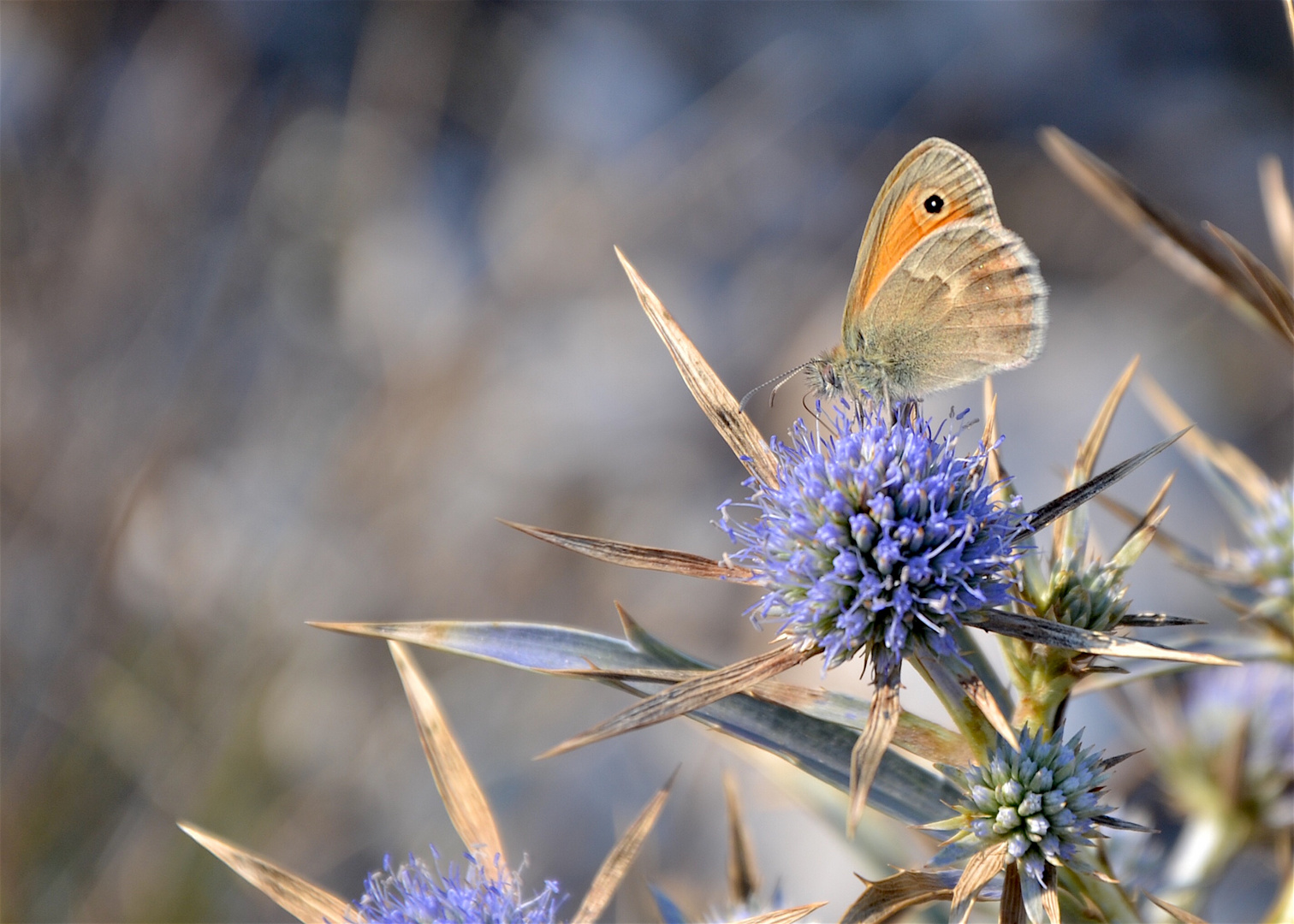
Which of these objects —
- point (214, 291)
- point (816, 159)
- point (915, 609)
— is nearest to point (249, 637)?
point (214, 291)

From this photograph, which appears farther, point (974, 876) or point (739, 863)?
point (739, 863)

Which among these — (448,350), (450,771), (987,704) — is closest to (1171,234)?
(987,704)

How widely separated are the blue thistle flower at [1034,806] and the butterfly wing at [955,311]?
24.6 inches

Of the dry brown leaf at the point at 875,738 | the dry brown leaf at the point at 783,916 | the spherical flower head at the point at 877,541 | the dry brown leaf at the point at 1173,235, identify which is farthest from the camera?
the dry brown leaf at the point at 1173,235

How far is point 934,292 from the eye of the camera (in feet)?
4.74

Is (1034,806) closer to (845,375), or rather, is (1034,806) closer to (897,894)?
(897,894)

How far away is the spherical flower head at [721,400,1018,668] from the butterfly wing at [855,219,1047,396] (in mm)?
310

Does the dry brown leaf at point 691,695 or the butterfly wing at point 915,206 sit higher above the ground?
the butterfly wing at point 915,206

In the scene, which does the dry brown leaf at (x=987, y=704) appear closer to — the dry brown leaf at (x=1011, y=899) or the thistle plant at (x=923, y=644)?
the thistle plant at (x=923, y=644)

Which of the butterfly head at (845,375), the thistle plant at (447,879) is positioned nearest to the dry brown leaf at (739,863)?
the thistle plant at (447,879)

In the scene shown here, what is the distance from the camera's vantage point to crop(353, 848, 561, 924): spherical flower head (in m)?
1.13

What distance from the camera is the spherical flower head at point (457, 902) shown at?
1.13m

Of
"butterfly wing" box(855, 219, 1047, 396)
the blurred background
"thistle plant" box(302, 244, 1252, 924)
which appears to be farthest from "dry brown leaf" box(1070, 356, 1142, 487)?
the blurred background

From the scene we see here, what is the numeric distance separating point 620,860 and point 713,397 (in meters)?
0.59
